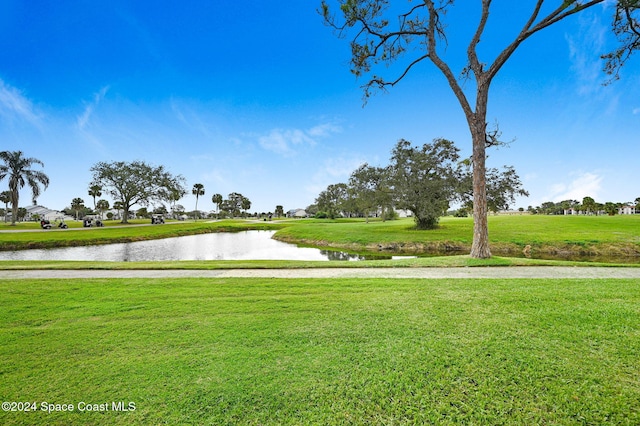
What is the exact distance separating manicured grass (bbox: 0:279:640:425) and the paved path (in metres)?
2.48

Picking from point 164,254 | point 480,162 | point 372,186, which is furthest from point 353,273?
point 372,186

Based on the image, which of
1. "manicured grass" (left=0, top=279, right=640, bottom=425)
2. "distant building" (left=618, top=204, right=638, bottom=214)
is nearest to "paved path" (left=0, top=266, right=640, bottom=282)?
"manicured grass" (left=0, top=279, right=640, bottom=425)

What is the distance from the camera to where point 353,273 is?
8.45 metres

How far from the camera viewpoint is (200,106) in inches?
1377

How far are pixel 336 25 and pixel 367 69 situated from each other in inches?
92.5

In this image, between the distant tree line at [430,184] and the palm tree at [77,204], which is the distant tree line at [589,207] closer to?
the distant tree line at [430,184]

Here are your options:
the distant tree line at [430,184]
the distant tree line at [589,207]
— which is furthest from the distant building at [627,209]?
the distant tree line at [430,184]

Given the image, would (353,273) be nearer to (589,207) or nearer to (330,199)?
(330,199)

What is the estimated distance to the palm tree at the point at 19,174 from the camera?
39.2 metres

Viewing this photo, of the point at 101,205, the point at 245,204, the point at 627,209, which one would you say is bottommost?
the point at 627,209

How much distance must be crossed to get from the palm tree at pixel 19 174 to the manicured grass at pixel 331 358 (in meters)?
49.9

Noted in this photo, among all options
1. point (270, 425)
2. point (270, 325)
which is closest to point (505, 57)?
point (270, 325)

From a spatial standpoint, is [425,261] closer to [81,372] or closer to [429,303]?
[429,303]

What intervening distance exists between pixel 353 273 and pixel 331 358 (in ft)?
17.8
